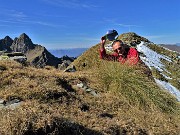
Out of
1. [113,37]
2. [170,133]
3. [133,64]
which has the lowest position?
[170,133]

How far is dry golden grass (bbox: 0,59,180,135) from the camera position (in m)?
6.17

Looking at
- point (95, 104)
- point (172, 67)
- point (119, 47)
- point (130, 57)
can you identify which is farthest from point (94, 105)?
point (172, 67)

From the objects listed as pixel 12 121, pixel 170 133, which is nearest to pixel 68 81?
pixel 170 133

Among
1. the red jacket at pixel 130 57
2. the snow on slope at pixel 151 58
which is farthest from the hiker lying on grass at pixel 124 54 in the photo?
the snow on slope at pixel 151 58

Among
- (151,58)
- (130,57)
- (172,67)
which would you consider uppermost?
(130,57)

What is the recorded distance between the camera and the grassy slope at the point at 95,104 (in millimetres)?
6223

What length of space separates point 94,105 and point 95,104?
11cm

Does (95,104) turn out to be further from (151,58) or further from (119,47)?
(151,58)

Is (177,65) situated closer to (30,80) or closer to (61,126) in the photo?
(30,80)

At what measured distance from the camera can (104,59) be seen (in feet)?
36.4

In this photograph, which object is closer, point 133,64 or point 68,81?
point 133,64

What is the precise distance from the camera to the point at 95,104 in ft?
30.3

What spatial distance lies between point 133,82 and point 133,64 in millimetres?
844

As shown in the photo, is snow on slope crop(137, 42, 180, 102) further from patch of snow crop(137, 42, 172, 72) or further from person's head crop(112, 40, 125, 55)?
person's head crop(112, 40, 125, 55)
